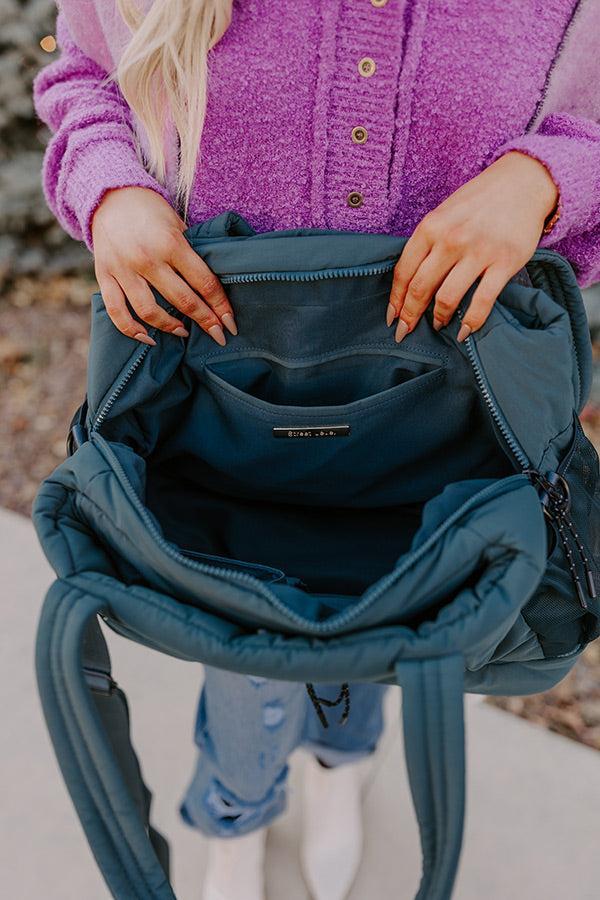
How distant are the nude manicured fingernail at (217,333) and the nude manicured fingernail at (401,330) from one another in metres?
0.21

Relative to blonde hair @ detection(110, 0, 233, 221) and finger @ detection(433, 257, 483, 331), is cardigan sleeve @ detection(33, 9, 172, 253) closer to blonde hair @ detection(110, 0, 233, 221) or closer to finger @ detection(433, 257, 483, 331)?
blonde hair @ detection(110, 0, 233, 221)

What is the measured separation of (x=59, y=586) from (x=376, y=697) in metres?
0.86

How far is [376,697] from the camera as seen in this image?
1513 mm

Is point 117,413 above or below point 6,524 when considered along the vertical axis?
above

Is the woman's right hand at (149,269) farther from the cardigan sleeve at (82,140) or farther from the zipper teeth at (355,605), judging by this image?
the zipper teeth at (355,605)

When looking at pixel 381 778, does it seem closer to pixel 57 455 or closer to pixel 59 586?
pixel 59 586

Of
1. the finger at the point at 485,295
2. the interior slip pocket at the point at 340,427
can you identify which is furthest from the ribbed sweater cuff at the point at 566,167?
the interior slip pocket at the point at 340,427

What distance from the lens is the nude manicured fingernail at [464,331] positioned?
90 cm

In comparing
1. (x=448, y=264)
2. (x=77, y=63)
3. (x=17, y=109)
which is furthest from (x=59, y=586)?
(x=17, y=109)

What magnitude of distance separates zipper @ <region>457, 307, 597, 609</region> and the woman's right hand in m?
0.29

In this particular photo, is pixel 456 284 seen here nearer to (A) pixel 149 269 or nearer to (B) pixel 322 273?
(B) pixel 322 273

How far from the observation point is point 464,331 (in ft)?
2.95

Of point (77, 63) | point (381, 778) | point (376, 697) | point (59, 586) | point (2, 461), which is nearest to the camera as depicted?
point (59, 586)

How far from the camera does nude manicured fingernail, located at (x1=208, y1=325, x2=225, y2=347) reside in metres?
0.98
